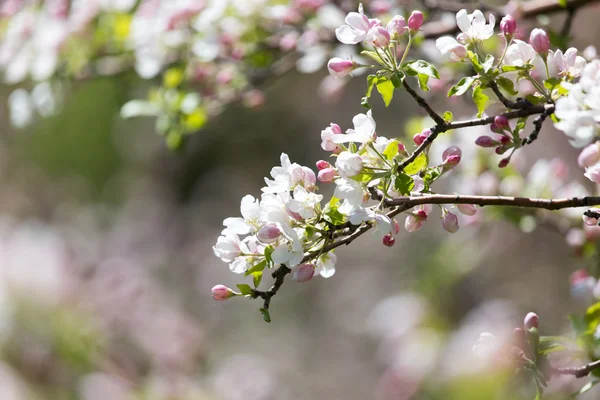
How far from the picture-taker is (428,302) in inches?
76.6

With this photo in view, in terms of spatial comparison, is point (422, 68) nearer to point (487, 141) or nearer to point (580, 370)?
point (487, 141)

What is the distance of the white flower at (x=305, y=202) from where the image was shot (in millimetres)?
581

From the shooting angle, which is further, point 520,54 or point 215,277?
point 215,277

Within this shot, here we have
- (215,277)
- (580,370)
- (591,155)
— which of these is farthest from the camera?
(215,277)

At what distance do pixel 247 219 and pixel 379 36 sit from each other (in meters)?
0.19

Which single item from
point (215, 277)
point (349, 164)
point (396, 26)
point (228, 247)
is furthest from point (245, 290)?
point (215, 277)

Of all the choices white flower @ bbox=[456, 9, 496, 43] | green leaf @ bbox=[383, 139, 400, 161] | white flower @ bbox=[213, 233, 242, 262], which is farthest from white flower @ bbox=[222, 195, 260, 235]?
white flower @ bbox=[456, 9, 496, 43]

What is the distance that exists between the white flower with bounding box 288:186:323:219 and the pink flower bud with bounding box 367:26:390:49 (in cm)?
14

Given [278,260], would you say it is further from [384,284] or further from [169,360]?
[384,284]

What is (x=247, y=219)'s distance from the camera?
607 millimetres

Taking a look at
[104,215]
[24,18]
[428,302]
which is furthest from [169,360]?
[104,215]

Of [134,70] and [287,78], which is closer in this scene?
[134,70]

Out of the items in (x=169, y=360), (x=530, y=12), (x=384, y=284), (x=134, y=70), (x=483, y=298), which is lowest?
(x=384, y=284)

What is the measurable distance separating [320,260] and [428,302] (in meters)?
1.38
